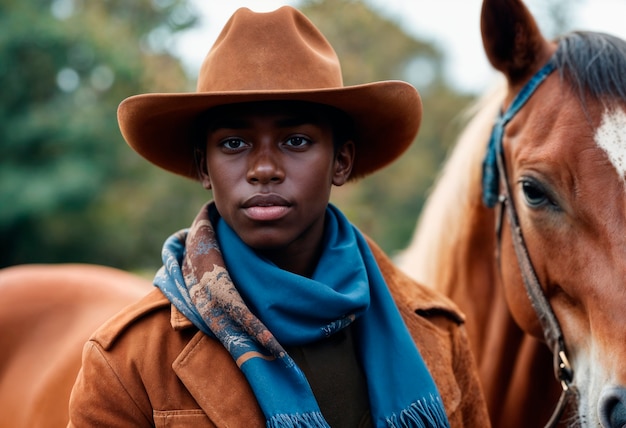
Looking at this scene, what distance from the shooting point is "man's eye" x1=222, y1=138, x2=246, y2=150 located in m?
1.66

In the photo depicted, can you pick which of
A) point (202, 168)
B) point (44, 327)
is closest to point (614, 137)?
point (202, 168)

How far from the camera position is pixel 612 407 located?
1.72 meters

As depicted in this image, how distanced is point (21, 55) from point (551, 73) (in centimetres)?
1126

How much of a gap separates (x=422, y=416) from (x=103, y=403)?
0.73 metres

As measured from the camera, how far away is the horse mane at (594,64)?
1.99m

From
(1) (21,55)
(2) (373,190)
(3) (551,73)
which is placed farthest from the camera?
(2) (373,190)

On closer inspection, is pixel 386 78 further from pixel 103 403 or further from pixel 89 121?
pixel 103 403

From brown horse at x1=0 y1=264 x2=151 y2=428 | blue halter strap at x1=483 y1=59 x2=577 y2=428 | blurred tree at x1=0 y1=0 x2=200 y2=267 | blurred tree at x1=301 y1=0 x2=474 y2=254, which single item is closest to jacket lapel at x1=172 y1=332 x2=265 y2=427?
blue halter strap at x1=483 y1=59 x2=577 y2=428

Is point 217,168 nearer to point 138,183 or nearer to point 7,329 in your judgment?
point 7,329

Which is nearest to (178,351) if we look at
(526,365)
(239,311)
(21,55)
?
(239,311)

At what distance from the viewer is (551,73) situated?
2182mm

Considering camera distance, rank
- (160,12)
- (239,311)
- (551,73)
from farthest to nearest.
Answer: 1. (160,12)
2. (551,73)
3. (239,311)

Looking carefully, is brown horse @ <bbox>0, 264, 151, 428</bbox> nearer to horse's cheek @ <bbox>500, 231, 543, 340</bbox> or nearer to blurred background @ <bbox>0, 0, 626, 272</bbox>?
horse's cheek @ <bbox>500, 231, 543, 340</bbox>

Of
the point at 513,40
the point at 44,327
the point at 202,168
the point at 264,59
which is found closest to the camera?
the point at 264,59
